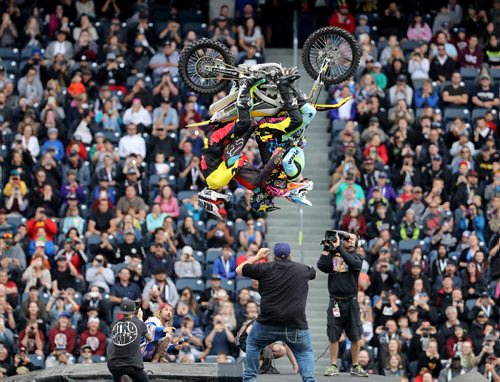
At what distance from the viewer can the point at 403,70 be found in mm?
28219

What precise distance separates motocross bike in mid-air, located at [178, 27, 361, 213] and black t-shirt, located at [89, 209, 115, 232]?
23.8 feet

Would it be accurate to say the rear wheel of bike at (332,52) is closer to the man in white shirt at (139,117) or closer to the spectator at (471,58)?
the man in white shirt at (139,117)

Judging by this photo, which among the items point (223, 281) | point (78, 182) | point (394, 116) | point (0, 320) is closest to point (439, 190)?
point (394, 116)

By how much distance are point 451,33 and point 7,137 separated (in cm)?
851

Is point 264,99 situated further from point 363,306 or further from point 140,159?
point 140,159

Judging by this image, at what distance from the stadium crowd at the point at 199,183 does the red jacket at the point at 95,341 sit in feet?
0.09

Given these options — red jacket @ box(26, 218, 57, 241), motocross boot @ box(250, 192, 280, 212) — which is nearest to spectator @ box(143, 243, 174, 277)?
red jacket @ box(26, 218, 57, 241)

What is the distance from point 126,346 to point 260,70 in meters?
3.42

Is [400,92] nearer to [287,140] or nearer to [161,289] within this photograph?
[161,289]

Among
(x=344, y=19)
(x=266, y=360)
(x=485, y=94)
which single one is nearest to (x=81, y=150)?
(x=344, y=19)

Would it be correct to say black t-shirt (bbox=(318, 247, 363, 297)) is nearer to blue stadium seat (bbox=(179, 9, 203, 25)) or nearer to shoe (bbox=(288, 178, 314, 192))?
shoe (bbox=(288, 178, 314, 192))

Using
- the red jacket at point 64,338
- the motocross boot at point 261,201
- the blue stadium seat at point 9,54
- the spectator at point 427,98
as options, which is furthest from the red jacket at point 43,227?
the motocross boot at point 261,201

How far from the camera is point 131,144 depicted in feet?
86.0

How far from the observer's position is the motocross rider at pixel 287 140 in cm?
1778
